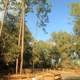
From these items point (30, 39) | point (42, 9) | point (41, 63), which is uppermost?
point (42, 9)

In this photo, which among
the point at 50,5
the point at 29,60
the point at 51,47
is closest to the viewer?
the point at 50,5

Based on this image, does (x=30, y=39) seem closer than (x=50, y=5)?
No

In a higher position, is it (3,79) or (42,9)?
(42,9)

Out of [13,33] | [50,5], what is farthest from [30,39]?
[50,5]

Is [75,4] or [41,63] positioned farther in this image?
[41,63]

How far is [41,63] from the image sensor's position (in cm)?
7206

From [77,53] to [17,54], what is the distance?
4542cm

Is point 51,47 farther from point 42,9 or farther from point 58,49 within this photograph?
point 42,9

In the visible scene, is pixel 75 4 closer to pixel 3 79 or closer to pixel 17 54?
pixel 17 54

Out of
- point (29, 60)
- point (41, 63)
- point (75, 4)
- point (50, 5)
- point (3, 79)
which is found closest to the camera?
point (3, 79)

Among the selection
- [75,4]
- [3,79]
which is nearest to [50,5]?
[75,4]

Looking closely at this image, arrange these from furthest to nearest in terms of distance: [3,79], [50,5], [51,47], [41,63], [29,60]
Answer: [51,47]
[41,63]
[29,60]
[50,5]
[3,79]

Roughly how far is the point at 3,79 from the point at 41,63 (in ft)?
131

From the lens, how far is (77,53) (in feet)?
281
